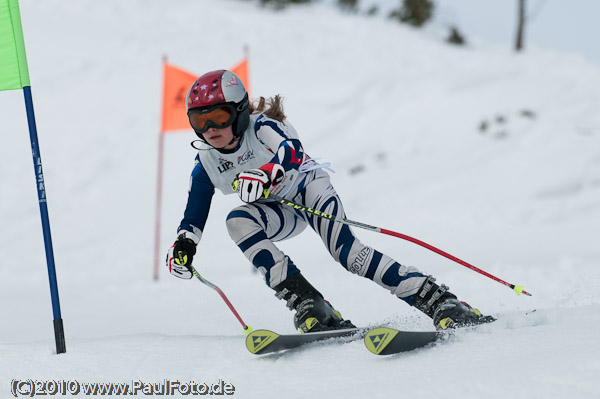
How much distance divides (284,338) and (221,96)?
127cm

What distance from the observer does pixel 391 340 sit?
264cm

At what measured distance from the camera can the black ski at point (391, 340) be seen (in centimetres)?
263

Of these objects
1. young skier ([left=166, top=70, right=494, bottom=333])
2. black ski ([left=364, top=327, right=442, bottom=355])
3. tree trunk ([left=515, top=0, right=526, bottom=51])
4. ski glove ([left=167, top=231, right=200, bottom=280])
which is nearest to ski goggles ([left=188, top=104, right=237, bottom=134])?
young skier ([left=166, top=70, right=494, bottom=333])

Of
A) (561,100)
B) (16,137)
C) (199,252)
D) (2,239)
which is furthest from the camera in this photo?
(16,137)

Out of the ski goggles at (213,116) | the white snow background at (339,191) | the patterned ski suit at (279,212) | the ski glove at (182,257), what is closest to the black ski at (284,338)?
the white snow background at (339,191)

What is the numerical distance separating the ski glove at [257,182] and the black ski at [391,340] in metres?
0.88

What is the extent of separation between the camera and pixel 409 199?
32.6 ft

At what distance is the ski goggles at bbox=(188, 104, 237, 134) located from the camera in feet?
10.8

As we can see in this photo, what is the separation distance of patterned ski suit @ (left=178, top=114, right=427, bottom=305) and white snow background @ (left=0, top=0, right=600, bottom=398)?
49 centimetres

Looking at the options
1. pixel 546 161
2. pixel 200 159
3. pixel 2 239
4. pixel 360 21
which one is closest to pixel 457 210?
pixel 546 161

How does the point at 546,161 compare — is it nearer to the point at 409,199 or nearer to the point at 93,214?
the point at 409,199

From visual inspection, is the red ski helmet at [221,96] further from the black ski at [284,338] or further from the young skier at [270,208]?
the black ski at [284,338]

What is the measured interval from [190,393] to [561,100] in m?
11.8

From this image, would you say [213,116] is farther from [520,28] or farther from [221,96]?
[520,28]
